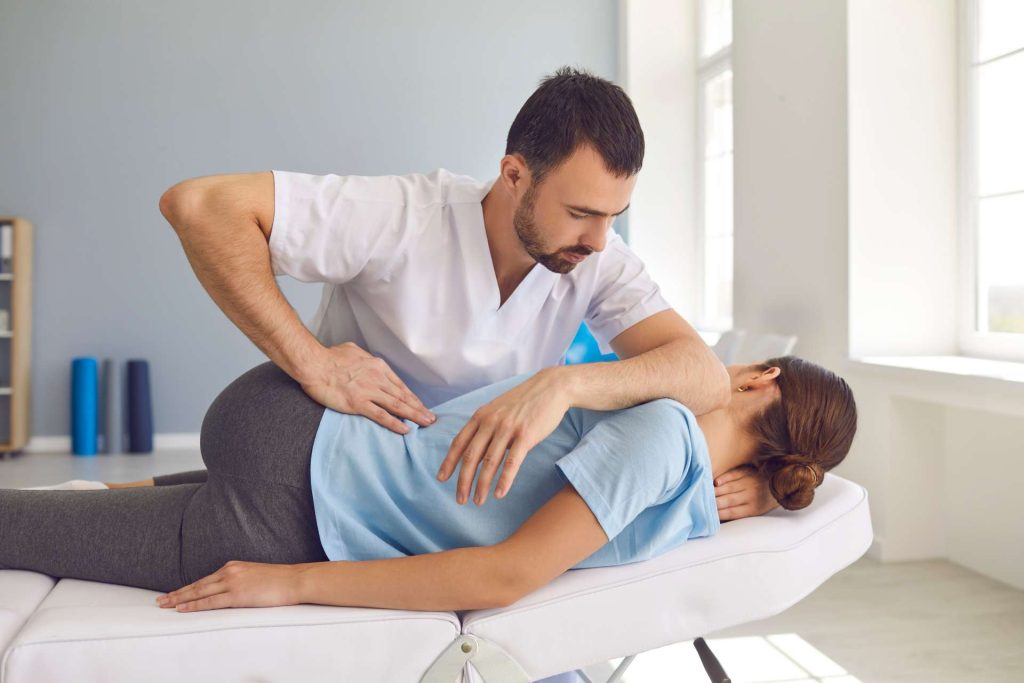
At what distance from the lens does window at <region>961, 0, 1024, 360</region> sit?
3227 mm

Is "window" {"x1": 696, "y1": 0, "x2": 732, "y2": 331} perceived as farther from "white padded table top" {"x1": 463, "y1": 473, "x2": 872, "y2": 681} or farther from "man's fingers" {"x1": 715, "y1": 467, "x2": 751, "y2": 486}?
"white padded table top" {"x1": 463, "y1": 473, "x2": 872, "y2": 681}

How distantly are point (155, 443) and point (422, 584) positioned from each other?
5.05 metres

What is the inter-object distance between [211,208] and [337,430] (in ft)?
1.69

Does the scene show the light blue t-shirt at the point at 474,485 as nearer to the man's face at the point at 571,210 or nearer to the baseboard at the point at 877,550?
the man's face at the point at 571,210

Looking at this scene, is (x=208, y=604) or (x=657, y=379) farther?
(x=657, y=379)

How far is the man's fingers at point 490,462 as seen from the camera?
1306 mm

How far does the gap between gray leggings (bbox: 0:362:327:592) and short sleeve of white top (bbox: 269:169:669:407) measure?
0.38 meters

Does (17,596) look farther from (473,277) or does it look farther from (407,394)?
Result: (473,277)

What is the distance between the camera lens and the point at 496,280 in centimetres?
187

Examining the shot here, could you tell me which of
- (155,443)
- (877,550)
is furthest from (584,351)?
(155,443)

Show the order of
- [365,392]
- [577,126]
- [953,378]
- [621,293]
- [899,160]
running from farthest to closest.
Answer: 1. [899,160]
2. [953,378]
3. [621,293]
4. [577,126]
5. [365,392]

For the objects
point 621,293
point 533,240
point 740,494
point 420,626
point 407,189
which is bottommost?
point 420,626

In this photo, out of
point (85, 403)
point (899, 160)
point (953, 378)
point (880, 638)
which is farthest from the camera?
point (85, 403)

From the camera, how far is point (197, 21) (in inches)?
231
